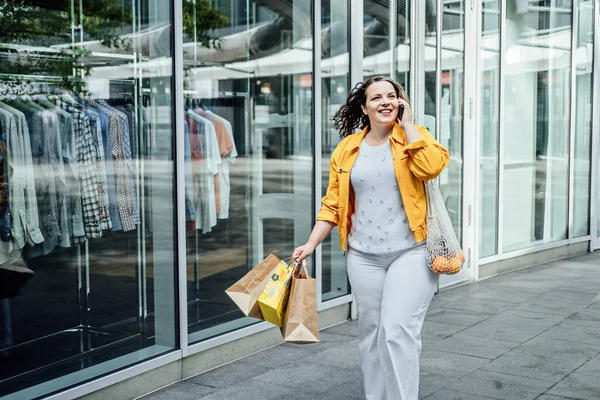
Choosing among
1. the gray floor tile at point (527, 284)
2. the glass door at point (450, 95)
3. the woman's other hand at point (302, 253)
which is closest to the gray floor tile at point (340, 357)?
the woman's other hand at point (302, 253)

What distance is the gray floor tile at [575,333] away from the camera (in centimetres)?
688

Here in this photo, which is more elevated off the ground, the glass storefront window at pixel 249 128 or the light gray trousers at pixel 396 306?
the glass storefront window at pixel 249 128

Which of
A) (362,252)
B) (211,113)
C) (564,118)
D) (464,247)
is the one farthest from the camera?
(564,118)

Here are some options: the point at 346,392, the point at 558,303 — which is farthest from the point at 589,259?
the point at 346,392

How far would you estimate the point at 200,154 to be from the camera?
6836 mm

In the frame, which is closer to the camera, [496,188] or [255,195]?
[255,195]

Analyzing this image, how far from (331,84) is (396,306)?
3471 mm

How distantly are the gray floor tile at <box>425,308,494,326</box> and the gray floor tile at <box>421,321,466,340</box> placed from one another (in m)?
0.12

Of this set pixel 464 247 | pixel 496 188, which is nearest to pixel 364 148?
pixel 464 247

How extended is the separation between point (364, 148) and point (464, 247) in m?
5.39

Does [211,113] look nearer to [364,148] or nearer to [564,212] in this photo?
[364,148]

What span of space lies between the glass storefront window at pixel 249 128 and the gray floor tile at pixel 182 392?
4.79 ft

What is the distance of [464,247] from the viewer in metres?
9.69

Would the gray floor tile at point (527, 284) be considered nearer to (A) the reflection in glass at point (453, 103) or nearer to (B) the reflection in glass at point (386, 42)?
(A) the reflection in glass at point (453, 103)
